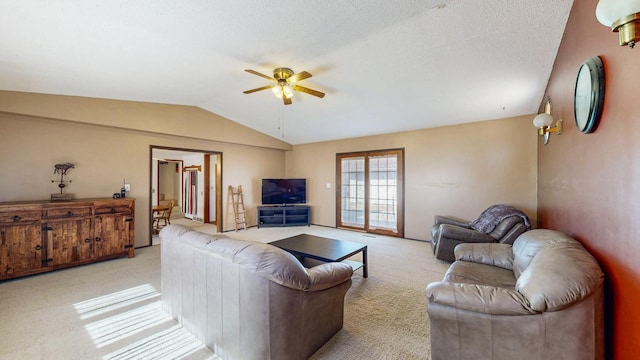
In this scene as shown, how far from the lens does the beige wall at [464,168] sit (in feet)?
14.2

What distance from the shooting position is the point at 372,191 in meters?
6.14

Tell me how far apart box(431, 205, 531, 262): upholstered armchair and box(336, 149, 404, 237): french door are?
1.76 metres

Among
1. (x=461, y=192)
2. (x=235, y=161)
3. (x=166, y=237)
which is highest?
(x=235, y=161)

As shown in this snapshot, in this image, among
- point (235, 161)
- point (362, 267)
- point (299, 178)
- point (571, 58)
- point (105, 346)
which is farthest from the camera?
point (299, 178)

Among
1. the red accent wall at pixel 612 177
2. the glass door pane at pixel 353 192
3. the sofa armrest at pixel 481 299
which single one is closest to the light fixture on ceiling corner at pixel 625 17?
the red accent wall at pixel 612 177

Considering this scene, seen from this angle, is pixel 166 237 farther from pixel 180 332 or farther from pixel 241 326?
pixel 241 326

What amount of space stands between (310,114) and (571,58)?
3.99m

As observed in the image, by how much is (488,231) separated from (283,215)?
4.85 m

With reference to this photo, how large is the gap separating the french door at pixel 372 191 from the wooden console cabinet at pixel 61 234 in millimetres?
4645

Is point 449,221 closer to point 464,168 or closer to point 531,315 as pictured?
point 464,168

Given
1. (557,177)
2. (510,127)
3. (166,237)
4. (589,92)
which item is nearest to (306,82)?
(166,237)

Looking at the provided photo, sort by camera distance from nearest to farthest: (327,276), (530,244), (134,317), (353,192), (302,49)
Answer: (327,276) < (530,244) < (134,317) < (302,49) < (353,192)

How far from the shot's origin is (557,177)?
8.83 feet

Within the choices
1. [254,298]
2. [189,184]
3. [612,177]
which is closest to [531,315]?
[612,177]
